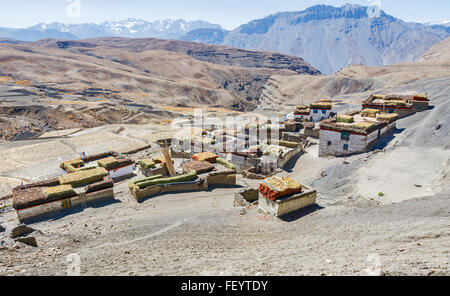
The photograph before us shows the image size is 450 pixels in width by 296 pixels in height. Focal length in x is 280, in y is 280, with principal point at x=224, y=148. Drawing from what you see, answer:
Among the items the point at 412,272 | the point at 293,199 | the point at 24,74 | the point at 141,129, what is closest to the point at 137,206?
the point at 293,199

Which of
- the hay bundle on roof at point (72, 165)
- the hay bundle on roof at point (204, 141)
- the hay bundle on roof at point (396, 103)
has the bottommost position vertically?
the hay bundle on roof at point (72, 165)

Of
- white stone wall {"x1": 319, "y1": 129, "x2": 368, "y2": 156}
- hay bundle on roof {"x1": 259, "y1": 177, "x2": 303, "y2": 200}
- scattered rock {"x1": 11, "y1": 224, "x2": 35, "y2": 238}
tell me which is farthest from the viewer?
white stone wall {"x1": 319, "y1": 129, "x2": 368, "y2": 156}

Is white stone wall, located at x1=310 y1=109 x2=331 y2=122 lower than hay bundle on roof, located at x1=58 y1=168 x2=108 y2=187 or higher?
higher

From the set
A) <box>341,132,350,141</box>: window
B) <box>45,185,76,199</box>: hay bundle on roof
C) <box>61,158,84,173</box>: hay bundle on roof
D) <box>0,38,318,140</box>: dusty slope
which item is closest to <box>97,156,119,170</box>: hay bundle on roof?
<box>61,158,84,173</box>: hay bundle on roof

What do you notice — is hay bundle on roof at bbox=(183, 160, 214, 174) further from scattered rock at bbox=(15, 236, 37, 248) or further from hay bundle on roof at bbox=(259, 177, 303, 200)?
scattered rock at bbox=(15, 236, 37, 248)

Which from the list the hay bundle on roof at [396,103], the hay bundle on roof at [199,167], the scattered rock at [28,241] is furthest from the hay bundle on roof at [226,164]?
the hay bundle on roof at [396,103]

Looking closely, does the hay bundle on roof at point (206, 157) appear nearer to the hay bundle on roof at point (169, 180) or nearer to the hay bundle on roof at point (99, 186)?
the hay bundle on roof at point (169, 180)
